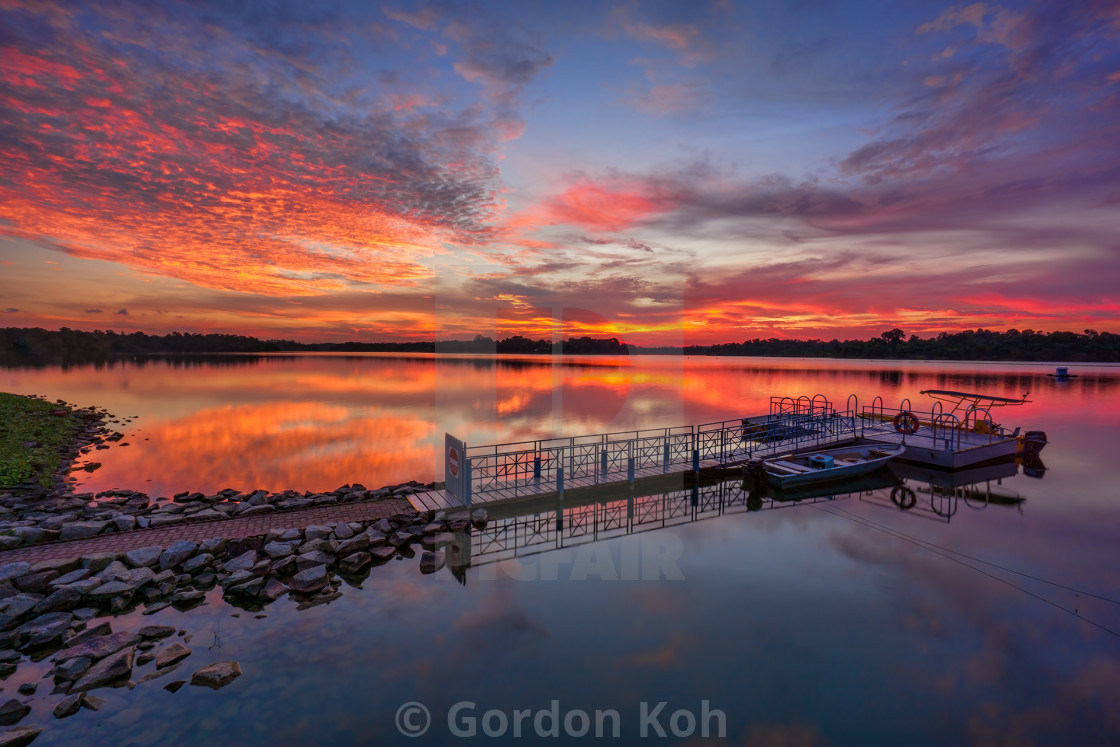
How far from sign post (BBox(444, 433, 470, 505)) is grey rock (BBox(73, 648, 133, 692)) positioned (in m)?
9.92

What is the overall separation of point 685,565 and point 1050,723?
8.77m

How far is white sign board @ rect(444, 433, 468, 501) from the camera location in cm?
1808

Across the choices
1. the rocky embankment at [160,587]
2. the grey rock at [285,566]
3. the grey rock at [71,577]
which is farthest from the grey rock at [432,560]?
the grey rock at [71,577]

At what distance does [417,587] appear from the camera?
1390cm

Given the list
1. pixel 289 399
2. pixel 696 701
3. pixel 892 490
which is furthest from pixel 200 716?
pixel 289 399

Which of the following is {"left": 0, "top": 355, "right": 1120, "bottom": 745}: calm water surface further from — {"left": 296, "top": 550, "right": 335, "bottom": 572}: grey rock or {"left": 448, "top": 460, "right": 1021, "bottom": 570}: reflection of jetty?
{"left": 296, "top": 550, "right": 335, "bottom": 572}: grey rock

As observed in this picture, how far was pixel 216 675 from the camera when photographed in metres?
9.52

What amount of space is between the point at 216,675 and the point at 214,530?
7.25 m

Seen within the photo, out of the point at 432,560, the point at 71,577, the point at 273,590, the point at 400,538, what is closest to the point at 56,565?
the point at 71,577

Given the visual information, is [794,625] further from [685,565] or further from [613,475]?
[613,475]

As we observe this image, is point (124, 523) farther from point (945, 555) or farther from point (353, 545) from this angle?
point (945, 555)

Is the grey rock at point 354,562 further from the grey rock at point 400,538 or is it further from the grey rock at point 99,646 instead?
the grey rock at point 99,646

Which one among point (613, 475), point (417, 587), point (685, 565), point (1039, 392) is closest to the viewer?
point (417, 587)

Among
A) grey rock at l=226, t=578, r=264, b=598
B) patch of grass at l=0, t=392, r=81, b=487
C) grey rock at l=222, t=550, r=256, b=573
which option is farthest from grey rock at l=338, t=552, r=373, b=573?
patch of grass at l=0, t=392, r=81, b=487
